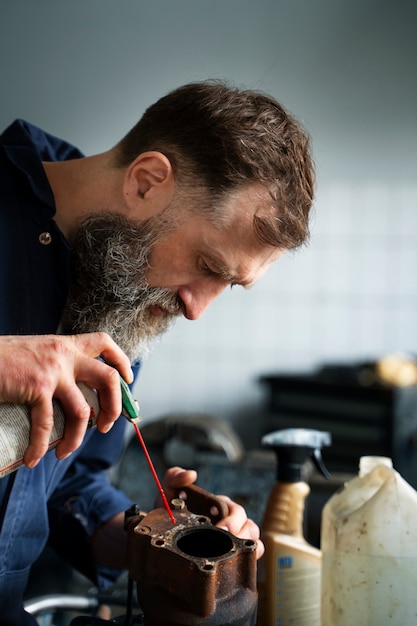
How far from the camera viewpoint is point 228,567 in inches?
30.2

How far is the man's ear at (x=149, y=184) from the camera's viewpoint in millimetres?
1300

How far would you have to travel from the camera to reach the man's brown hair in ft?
4.08

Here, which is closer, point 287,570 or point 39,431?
point 39,431

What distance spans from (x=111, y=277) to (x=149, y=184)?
0.20 metres

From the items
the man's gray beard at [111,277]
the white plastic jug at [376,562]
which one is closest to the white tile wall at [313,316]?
the man's gray beard at [111,277]

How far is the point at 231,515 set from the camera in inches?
38.4

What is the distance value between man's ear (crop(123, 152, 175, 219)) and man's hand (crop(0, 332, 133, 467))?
55cm

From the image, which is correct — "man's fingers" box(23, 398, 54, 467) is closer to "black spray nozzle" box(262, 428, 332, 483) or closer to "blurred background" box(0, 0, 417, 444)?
"black spray nozzle" box(262, 428, 332, 483)

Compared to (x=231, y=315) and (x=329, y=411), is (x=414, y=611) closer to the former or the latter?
(x=329, y=411)

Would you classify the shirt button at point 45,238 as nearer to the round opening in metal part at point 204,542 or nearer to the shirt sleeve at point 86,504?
Answer: the shirt sleeve at point 86,504

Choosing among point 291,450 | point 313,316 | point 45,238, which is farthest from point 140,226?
point 313,316

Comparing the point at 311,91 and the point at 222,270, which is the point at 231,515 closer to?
the point at 222,270

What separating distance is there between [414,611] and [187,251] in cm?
73

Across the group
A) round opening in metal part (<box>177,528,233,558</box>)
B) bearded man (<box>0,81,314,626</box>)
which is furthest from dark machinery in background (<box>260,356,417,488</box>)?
round opening in metal part (<box>177,528,233,558</box>)
